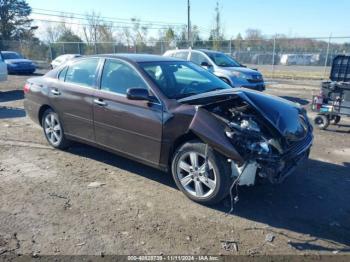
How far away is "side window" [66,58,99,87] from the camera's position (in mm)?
5465

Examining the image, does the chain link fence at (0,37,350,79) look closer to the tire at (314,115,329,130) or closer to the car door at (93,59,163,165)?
the tire at (314,115,329,130)

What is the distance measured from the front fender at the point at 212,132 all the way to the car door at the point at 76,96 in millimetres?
1954

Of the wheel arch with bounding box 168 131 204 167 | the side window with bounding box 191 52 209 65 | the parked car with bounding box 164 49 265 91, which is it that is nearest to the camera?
the wheel arch with bounding box 168 131 204 167

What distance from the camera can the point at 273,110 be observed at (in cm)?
432

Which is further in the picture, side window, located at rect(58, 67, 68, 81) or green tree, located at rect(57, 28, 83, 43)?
green tree, located at rect(57, 28, 83, 43)

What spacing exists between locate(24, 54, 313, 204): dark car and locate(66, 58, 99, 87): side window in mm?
18

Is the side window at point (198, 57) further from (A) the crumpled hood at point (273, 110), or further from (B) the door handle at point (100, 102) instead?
(A) the crumpled hood at point (273, 110)

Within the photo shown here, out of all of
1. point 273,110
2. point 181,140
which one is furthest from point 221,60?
point 181,140

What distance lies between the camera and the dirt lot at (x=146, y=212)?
137 inches

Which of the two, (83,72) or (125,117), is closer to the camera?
(125,117)

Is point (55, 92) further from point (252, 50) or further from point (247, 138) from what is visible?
point (252, 50)

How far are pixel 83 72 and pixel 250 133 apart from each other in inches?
121

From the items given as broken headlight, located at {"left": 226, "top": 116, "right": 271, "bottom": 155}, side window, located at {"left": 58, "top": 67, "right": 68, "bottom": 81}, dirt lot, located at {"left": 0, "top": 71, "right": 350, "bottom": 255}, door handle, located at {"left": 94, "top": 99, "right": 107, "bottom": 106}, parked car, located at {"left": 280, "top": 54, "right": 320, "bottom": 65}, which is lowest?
parked car, located at {"left": 280, "top": 54, "right": 320, "bottom": 65}

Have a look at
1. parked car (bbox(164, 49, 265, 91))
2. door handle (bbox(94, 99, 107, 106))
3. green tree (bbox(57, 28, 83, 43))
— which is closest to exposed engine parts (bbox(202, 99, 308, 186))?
door handle (bbox(94, 99, 107, 106))
